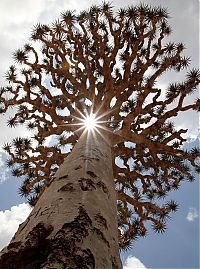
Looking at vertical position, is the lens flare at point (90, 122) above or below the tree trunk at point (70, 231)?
above

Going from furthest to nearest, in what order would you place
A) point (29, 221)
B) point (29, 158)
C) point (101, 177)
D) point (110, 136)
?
point (29, 158) < point (110, 136) < point (101, 177) < point (29, 221)

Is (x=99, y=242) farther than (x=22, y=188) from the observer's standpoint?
No

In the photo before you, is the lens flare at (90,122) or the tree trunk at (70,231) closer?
the tree trunk at (70,231)

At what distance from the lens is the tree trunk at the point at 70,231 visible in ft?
5.02

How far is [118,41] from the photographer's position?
7348 millimetres

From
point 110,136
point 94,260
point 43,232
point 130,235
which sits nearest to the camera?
point 94,260

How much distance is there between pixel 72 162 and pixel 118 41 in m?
4.96

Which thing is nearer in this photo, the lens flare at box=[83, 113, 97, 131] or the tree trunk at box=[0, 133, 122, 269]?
the tree trunk at box=[0, 133, 122, 269]

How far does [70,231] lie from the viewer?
1.74 metres

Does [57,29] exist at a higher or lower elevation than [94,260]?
higher

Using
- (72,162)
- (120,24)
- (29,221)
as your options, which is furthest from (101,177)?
(120,24)

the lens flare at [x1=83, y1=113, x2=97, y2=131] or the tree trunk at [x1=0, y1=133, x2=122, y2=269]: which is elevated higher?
the lens flare at [x1=83, y1=113, x2=97, y2=131]

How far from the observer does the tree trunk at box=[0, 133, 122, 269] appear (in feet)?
5.02

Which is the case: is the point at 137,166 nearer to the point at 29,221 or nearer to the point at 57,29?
the point at 57,29
